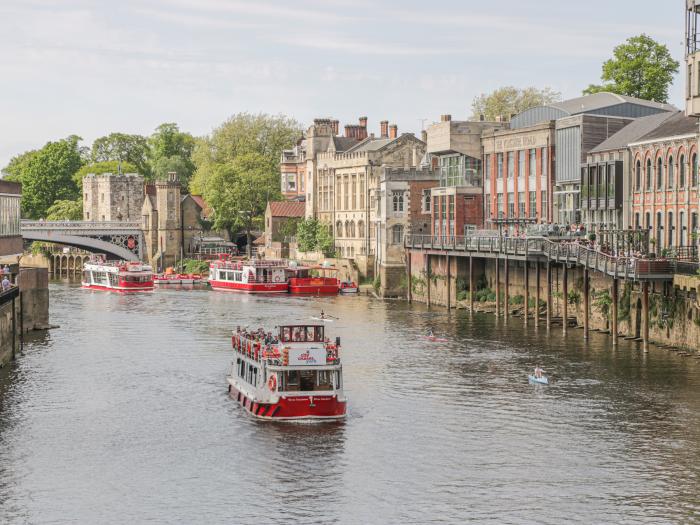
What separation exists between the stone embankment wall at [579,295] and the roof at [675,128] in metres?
10.4

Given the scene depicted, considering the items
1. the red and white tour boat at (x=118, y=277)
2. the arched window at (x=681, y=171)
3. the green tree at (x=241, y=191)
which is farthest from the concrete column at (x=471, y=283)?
the green tree at (x=241, y=191)

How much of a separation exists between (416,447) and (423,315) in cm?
5291

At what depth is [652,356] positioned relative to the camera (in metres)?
73.9

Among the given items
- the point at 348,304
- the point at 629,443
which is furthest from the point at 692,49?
the point at 348,304

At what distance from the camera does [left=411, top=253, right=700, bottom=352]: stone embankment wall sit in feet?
247

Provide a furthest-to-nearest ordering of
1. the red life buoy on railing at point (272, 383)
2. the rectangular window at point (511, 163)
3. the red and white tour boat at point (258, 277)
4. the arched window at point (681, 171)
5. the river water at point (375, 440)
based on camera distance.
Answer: the red and white tour boat at point (258, 277), the rectangular window at point (511, 163), the arched window at point (681, 171), the red life buoy on railing at point (272, 383), the river water at point (375, 440)

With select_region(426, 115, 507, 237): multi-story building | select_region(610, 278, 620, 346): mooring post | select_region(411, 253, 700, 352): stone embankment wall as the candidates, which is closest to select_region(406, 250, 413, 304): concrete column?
select_region(411, 253, 700, 352): stone embankment wall

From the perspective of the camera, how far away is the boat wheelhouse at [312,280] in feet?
436

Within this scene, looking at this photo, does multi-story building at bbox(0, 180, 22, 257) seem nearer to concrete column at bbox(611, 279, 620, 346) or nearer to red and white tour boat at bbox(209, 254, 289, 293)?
concrete column at bbox(611, 279, 620, 346)

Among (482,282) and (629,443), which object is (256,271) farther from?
(629,443)

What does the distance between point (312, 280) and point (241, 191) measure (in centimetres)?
4620

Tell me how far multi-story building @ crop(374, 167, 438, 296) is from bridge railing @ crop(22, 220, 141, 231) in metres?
54.2

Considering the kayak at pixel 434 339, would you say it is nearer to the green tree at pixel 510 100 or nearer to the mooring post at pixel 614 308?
the mooring post at pixel 614 308

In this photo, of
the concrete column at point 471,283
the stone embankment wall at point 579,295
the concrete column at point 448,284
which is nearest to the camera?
the stone embankment wall at point 579,295
